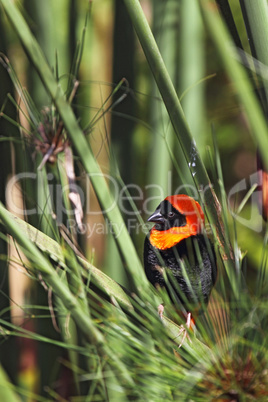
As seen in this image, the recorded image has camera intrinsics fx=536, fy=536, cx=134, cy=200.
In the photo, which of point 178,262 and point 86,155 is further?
point 178,262

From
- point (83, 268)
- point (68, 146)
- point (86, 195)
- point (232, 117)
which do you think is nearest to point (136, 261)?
point (83, 268)

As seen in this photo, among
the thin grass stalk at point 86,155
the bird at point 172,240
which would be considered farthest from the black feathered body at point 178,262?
the thin grass stalk at point 86,155

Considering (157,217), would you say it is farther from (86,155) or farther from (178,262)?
(86,155)

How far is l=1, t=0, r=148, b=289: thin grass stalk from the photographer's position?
50cm

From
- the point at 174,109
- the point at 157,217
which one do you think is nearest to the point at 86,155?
the point at 174,109

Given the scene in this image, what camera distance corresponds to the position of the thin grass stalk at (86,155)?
0.50 metres

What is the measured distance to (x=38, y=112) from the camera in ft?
2.35

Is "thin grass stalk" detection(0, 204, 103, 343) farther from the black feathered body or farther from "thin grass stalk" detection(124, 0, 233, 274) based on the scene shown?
the black feathered body

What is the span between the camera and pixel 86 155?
505mm

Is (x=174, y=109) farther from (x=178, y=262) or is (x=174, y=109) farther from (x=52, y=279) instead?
(x=178, y=262)

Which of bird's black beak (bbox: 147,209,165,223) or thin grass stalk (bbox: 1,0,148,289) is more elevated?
thin grass stalk (bbox: 1,0,148,289)

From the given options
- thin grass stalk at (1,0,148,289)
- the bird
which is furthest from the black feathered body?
thin grass stalk at (1,0,148,289)

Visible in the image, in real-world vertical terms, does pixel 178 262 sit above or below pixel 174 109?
below

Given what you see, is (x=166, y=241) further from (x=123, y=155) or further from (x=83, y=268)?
(x=83, y=268)
